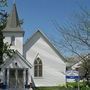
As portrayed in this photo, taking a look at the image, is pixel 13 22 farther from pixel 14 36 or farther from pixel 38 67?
pixel 38 67

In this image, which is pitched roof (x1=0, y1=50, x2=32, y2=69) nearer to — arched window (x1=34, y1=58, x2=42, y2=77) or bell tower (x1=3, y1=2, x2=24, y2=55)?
bell tower (x1=3, y1=2, x2=24, y2=55)

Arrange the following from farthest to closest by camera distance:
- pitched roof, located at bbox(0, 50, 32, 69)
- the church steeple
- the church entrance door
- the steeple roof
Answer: the church steeple < the steeple roof < the church entrance door < pitched roof, located at bbox(0, 50, 32, 69)

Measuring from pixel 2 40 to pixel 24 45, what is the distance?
398 cm

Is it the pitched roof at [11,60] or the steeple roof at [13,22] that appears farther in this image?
the steeple roof at [13,22]

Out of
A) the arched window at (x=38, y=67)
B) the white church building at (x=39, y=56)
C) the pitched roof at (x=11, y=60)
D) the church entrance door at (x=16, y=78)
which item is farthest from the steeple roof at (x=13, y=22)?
the church entrance door at (x=16, y=78)

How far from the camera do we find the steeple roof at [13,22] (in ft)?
211

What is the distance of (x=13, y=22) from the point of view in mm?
65375

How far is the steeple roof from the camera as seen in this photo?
211 feet

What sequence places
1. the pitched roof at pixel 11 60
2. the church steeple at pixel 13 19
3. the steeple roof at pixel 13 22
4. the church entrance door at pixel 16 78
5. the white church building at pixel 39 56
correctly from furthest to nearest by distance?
1. the church steeple at pixel 13 19
2. the steeple roof at pixel 13 22
3. the white church building at pixel 39 56
4. the church entrance door at pixel 16 78
5. the pitched roof at pixel 11 60

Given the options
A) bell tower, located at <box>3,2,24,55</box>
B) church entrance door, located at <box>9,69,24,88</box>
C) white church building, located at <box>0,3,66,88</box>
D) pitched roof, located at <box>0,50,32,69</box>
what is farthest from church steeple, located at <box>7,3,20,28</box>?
church entrance door, located at <box>9,69,24,88</box>

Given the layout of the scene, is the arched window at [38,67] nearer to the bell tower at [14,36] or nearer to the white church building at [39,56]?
the white church building at [39,56]

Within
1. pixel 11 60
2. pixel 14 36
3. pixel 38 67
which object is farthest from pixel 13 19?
pixel 38 67

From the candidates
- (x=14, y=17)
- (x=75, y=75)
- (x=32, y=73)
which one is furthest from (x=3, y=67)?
(x=75, y=75)

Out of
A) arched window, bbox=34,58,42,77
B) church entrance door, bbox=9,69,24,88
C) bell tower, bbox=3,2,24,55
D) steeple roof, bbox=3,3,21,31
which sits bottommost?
church entrance door, bbox=9,69,24,88
